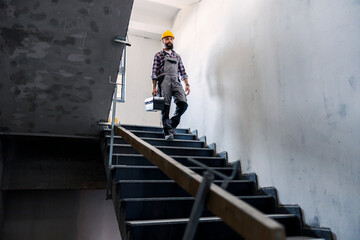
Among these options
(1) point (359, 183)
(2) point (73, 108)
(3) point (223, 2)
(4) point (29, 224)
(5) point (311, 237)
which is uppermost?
(3) point (223, 2)

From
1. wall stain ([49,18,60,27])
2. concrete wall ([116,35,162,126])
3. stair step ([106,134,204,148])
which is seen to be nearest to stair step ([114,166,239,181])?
stair step ([106,134,204,148])

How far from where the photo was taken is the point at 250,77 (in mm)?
3393

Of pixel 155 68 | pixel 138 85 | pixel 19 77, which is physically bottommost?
pixel 19 77

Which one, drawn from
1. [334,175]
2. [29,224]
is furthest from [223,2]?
[29,224]

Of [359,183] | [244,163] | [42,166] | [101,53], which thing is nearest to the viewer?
[359,183]

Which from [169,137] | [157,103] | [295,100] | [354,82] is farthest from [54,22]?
[354,82]

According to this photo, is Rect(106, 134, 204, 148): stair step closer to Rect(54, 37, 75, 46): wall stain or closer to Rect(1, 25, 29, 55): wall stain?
Rect(54, 37, 75, 46): wall stain

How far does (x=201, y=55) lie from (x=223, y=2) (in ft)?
2.97

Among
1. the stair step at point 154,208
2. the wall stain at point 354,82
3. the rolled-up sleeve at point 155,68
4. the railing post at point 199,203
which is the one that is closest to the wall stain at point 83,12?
the rolled-up sleeve at point 155,68

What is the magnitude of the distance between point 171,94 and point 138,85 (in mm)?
3086

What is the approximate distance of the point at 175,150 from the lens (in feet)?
11.9

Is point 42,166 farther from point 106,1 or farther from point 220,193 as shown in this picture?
point 220,193

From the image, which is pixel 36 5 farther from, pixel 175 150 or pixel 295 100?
pixel 295 100

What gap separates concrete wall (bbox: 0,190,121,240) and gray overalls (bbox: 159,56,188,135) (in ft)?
8.12
